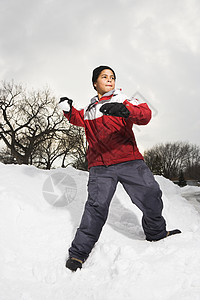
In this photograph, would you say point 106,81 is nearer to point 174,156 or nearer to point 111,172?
point 111,172

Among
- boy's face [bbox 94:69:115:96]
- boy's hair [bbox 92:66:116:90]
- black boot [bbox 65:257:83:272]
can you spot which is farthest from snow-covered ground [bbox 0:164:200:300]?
boy's hair [bbox 92:66:116:90]

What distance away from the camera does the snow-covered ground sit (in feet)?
5.48

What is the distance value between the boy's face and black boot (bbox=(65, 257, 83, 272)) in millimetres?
1664

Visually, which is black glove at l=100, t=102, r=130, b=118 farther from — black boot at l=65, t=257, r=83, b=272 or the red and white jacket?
black boot at l=65, t=257, r=83, b=272

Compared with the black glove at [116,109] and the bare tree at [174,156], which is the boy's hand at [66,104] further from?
the bare tree at [174,156]

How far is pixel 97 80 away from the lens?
2627 mm

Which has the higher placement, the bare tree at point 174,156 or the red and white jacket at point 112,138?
the red and white jacket at point 112,138

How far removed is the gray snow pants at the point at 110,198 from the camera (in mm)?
2219

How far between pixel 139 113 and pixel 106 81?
0.65 metres

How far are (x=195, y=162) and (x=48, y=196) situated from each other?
48.5 metres

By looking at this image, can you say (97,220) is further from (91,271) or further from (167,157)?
(167,157)

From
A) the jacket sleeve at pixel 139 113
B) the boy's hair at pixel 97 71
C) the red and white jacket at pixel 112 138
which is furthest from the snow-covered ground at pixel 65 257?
the boy's hair at pixel 97 71

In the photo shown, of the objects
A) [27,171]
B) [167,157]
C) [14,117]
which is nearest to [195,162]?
[167,157]

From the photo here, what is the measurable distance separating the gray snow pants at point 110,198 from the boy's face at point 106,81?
0.82m
